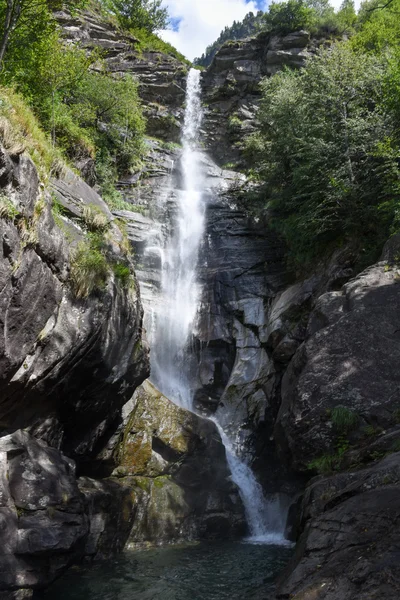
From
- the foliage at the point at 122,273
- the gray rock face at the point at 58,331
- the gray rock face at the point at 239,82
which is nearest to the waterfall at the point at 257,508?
the gray rock face at the point at 58,331

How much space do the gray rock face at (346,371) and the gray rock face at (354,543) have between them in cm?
256

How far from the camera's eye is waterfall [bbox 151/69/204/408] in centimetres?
1805

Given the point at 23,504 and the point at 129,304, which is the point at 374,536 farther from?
the point at 129,304

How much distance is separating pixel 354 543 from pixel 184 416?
31.0ft

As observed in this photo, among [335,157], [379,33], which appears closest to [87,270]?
[335,157]

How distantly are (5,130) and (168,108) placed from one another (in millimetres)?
29386

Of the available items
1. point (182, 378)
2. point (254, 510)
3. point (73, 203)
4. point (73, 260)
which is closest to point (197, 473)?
point (254, 510)

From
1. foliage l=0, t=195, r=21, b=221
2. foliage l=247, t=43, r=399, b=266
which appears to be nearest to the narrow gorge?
foliage l=0, t=195, r=21, b=221

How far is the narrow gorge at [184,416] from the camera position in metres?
7.34

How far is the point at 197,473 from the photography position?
543 inches

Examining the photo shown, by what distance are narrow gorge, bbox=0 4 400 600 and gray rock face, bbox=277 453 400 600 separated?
24 millimetres

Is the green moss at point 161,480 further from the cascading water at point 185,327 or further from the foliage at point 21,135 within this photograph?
the foliage at point 21,135

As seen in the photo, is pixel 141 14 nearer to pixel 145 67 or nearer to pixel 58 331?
pixel 145 67

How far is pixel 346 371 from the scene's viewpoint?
34.5 ft
